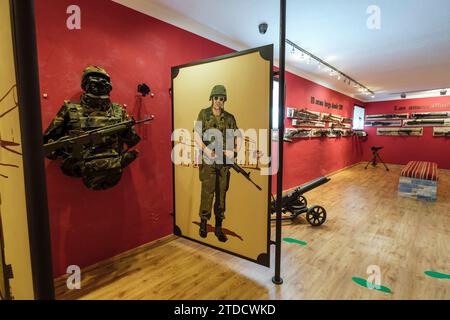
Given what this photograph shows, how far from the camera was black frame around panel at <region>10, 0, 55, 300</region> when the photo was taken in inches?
29.2

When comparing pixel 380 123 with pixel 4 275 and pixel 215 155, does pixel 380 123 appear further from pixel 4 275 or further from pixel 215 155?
pixel 4 275

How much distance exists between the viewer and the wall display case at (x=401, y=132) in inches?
340

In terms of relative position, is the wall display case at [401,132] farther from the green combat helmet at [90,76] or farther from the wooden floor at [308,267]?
the green combat helmet at [90,76]

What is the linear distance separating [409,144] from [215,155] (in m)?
9.60

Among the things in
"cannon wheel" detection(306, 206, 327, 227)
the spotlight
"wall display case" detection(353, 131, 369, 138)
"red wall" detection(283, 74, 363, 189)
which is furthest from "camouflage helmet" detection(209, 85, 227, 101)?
"wall display case" detection(353, 131, 369, 138)

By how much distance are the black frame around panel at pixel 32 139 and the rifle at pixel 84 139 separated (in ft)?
4.06

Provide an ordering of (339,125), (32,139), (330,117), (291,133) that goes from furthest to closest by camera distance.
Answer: (339,125)
(330,117)
(291,133)
(32,139)

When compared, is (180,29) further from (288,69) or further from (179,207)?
(288,69)

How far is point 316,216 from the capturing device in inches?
139

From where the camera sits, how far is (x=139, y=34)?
2.56 m

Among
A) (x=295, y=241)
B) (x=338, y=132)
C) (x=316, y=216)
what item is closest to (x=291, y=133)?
(x=316, y=216)

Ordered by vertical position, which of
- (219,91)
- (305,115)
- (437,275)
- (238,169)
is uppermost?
(305,115)
